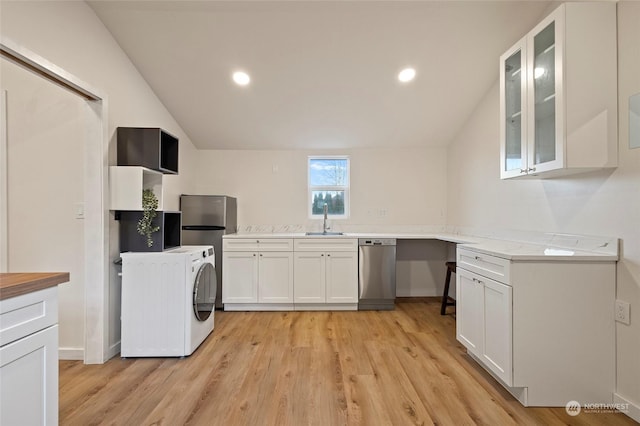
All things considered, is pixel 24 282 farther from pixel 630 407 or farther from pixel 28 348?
pixel 630 407

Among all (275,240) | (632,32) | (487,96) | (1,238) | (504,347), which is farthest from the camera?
(275,240)

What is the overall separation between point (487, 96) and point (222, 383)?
12.1ft

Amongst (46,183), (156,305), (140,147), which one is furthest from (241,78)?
(156,305)

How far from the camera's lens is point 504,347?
1.98m

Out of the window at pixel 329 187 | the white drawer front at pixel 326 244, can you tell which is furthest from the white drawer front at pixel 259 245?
the window at pixel 329 187

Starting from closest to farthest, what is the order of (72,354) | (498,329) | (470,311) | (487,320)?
(498,329), (487,320), (470,311), (72,354)

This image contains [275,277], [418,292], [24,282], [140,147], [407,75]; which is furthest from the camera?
[418,292]

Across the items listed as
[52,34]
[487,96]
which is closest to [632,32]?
[487,96]

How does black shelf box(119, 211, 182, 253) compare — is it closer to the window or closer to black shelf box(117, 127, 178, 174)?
black shelf box(117, 127, 178, 174)

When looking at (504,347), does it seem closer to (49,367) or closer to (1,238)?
(49,367)

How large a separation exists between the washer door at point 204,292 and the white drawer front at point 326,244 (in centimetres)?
111

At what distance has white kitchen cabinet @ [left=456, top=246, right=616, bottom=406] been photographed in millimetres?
1895

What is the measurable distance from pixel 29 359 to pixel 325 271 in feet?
9.35

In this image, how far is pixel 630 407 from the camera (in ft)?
5.91
